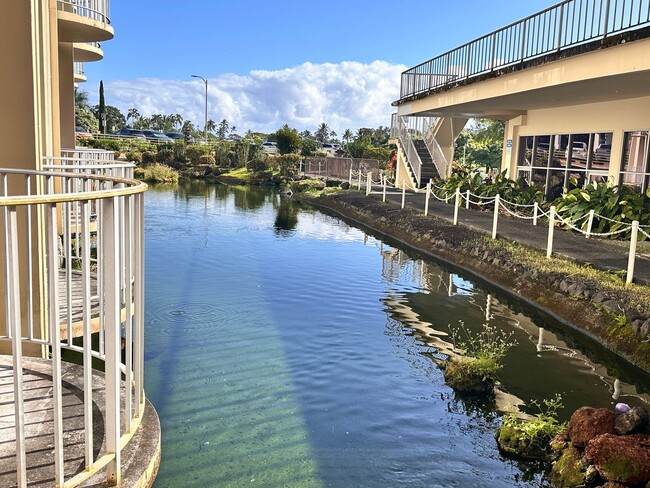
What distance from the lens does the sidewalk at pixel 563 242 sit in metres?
11.9

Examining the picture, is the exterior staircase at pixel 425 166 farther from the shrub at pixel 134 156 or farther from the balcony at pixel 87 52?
the shrub at pixel 134 156

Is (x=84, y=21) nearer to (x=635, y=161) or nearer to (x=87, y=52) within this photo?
(x=87, y=52)

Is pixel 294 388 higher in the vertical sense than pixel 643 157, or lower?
lower

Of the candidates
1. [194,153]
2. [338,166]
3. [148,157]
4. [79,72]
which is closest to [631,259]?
[79,72]

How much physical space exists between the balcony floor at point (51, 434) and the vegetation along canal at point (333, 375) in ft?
3.54

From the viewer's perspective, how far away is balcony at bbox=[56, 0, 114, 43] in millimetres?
13586

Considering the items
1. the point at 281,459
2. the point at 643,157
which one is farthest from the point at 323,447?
the point at 643,157

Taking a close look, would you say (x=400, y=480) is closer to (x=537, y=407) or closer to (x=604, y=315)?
(x=537, y=407)

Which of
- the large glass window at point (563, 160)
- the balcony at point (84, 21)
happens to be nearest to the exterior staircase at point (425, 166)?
the large glass window at point (563, 160)

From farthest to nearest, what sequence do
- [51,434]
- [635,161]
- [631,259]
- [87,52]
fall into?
[87,52], [635,161], [631,259], [51,434]

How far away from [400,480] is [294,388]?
2.22m

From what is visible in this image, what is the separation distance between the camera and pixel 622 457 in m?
5.08

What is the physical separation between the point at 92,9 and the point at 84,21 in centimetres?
58

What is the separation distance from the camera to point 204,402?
697 centimetres
